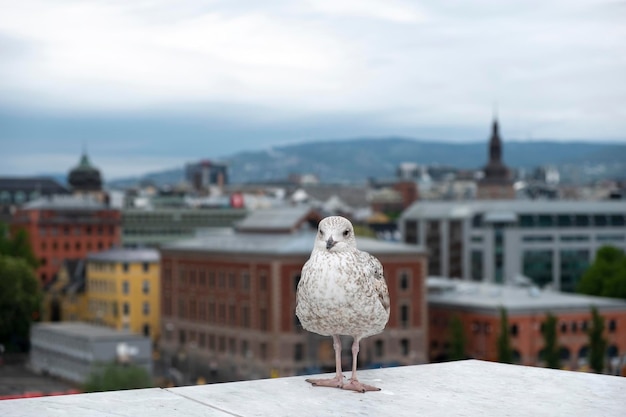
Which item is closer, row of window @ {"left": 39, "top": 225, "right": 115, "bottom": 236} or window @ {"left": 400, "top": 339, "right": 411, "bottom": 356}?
window @ {"left": 400, "top": 339, "right": 411, "bottom": 356}

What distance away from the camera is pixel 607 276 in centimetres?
11106

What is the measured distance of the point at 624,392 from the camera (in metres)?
15.3

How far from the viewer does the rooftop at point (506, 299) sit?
88.9 m

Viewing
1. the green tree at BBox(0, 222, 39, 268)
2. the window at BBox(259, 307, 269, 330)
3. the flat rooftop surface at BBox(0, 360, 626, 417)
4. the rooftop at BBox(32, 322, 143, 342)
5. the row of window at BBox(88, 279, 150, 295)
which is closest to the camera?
the flat rooftop surface at BBox(0, 360, 626, 417)

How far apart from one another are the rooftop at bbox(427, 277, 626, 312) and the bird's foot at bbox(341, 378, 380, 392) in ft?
237

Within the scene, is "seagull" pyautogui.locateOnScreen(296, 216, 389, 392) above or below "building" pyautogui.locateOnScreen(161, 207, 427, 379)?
above

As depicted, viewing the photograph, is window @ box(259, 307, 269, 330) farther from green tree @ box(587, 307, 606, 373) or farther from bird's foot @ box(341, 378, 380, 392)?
bird's foot @ box(341, 378, 380, 392)

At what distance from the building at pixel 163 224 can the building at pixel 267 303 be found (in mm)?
74542

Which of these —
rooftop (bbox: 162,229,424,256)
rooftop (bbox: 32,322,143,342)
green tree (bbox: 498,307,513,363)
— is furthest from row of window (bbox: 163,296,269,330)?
green tree (bbox: 498,307,513,363)

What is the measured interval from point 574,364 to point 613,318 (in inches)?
223

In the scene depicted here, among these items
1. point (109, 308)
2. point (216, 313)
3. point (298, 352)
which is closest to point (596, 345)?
point (298, 352)

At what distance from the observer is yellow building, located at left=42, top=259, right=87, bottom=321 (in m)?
122

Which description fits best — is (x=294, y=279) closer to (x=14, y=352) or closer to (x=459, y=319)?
(x=459, y=319)

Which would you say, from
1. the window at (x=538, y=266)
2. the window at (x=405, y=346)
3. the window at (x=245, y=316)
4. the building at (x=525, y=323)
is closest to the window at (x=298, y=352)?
the window at (x=245, y=316)
